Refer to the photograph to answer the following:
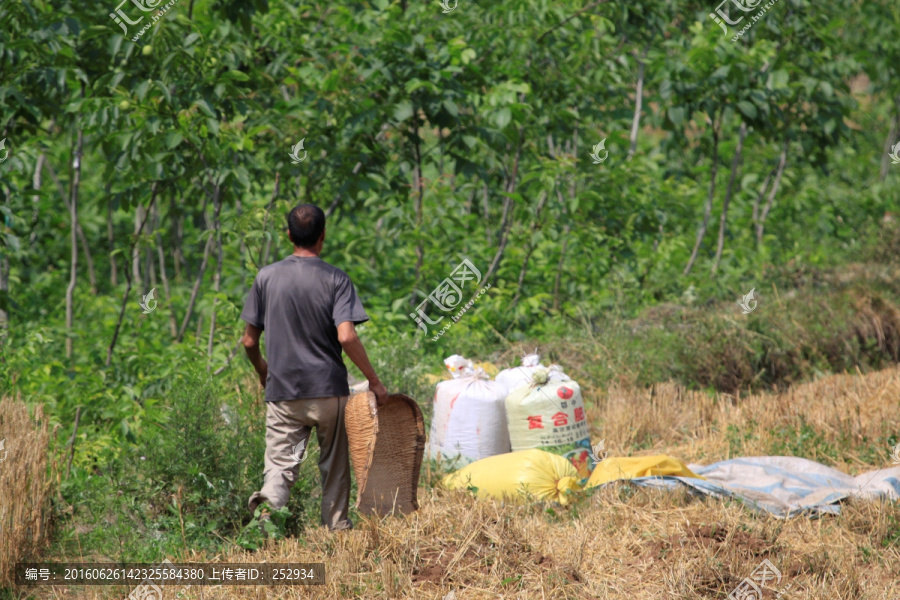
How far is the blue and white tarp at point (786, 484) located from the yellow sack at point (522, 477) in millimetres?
→ 355

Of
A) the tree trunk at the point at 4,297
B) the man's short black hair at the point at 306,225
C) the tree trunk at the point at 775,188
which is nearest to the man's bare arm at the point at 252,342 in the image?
the man's short black hair at the point at 306,225

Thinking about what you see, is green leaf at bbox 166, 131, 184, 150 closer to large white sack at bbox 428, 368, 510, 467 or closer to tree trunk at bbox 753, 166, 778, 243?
large white sack at bbox 428, 368, 510, 467

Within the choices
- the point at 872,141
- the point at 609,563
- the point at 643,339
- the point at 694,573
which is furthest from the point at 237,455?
the point at 872,141

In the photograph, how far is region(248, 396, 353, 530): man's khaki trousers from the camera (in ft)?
12.5

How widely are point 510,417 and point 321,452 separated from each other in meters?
1.38

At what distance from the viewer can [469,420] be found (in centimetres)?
488

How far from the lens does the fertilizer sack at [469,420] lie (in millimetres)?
4875

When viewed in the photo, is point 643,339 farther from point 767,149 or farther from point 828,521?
point 767,149

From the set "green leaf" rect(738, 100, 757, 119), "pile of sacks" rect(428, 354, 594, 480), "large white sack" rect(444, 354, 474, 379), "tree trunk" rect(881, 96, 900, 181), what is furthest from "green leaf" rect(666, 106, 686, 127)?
"tree trunk" rect(881, 96, 900, 181)

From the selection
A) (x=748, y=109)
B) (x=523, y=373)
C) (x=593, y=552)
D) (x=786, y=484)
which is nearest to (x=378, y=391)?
(x=593, y=552)

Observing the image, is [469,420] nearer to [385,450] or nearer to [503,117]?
[385,450]

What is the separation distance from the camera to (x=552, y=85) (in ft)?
23.9

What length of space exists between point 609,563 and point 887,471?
6.07 ft

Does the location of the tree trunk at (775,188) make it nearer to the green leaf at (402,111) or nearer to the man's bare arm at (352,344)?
the green leaf at (402,111)
